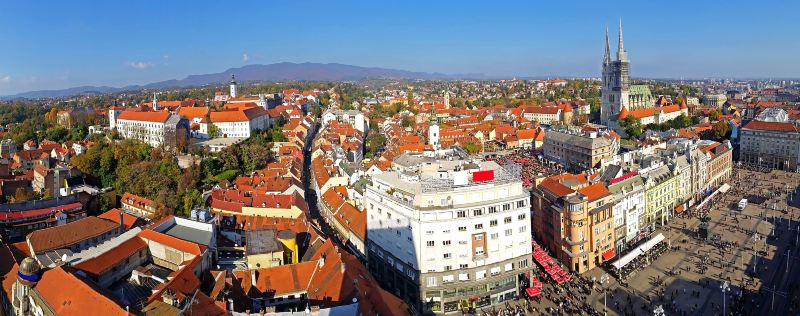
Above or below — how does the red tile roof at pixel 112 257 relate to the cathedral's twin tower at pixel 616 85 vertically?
below

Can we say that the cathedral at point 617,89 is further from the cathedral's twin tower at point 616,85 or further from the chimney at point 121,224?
the chimney at point 121,224

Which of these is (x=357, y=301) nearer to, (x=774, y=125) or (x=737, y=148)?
(x=774, y=125)

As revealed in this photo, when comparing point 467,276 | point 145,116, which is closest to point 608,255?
point 467,276

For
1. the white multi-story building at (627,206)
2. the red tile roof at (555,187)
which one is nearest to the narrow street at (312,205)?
the red tile roof at (555,187)

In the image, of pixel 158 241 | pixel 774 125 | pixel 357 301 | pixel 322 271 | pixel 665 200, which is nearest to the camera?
pixel 357 301

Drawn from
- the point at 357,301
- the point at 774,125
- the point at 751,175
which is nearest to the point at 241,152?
the point at 357,301

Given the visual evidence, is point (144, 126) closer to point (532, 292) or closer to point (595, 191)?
point (595, 191)

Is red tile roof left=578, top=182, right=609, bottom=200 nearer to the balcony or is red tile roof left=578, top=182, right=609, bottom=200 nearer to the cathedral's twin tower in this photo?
the balcony

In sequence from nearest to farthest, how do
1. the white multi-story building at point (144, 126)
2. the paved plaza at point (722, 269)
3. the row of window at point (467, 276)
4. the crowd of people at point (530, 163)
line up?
1. the row of window at point (467, 276)
2. the paved plaza at point (722, 269)
3. the crowd of people at point (530, 163)
4. the white multi-story building at point (144, 126)
